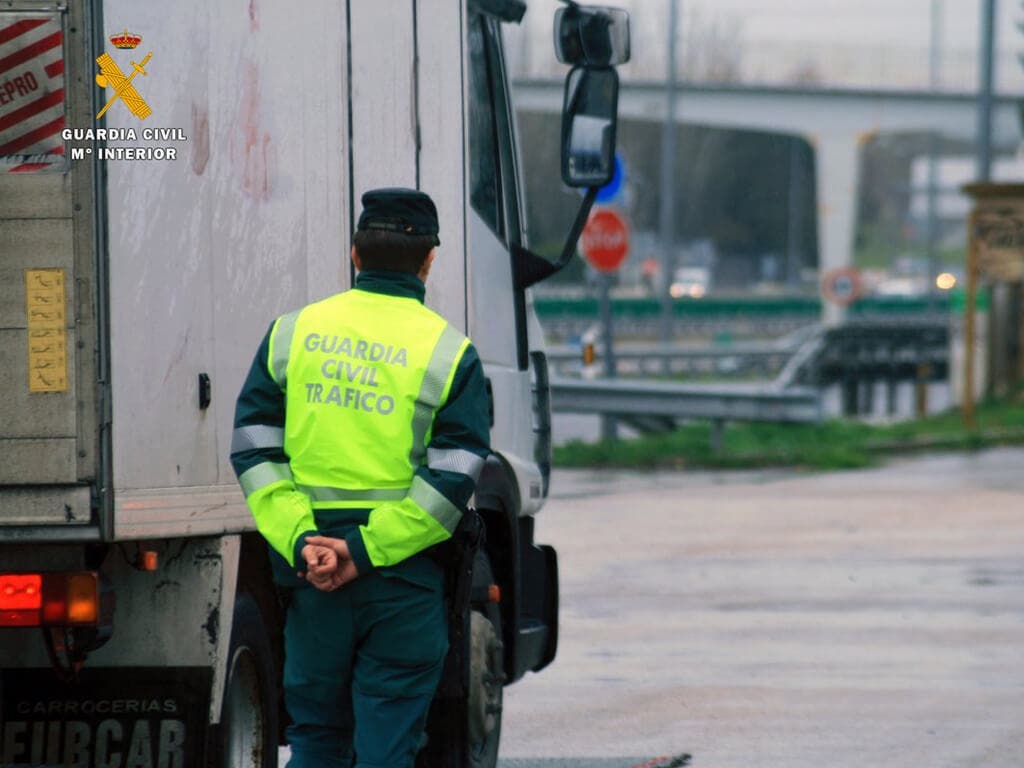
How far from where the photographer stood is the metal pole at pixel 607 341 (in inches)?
874

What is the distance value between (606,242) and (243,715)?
56.2ft

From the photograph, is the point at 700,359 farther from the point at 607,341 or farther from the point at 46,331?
the point at 46,331

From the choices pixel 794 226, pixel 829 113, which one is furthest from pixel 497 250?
pixel 794 226

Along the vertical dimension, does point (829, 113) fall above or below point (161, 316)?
above

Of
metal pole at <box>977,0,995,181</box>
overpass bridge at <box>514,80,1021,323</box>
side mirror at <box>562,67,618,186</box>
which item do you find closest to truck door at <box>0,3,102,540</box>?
side mirror at <box>562,67,618,186</box>

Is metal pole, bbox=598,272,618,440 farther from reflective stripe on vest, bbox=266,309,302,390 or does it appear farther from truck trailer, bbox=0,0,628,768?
reflective stripe on vest, bbox=266,309,302,390

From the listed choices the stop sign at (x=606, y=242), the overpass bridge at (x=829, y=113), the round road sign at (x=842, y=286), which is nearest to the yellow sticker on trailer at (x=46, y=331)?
the stop sign at (x=606, y=242)

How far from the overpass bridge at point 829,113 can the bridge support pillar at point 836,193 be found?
1.3 inches

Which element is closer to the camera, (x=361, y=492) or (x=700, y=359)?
(x=361, y=492)

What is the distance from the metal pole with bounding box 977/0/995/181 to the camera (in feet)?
94.9

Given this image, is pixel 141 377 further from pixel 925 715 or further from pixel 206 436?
pixel 925 715

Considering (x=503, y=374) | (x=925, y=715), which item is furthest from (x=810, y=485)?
(x=503, y=374)

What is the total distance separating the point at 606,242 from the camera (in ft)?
74.1

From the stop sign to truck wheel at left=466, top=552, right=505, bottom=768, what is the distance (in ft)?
52.6
